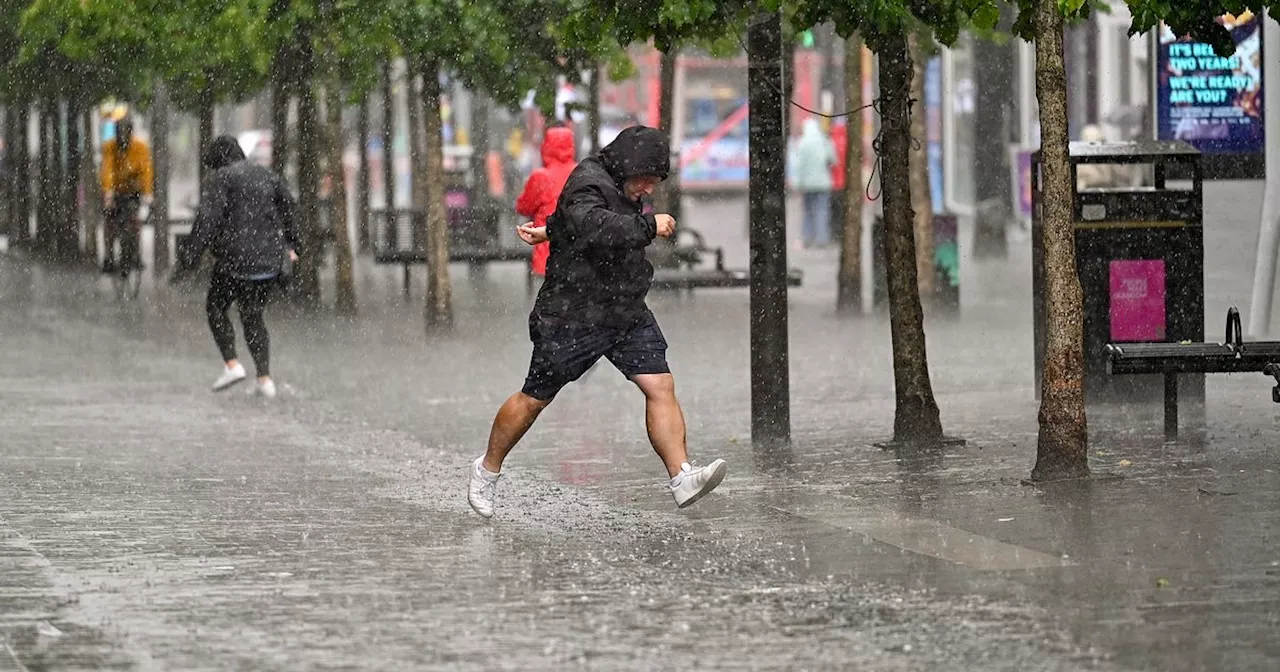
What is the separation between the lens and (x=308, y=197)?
76.3ft

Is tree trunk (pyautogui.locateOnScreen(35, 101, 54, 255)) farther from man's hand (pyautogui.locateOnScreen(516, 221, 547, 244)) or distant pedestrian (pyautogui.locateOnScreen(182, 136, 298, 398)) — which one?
man's hand (pyautogui.locateOnScreen(516, 221, 547, 244))

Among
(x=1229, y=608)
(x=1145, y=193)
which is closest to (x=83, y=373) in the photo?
(x=1145, y=193)

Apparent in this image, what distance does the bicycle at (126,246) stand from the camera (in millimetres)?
23734

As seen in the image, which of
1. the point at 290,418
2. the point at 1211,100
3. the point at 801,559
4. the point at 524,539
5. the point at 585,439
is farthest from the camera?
the point at 1211,100

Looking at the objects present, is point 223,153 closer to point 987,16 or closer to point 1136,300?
point 1136,300

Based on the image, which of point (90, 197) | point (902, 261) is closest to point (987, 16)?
point (902, 261)

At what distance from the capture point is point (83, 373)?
16.0m

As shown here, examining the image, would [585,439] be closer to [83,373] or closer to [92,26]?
[83,373]

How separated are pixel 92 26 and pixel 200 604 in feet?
42.4

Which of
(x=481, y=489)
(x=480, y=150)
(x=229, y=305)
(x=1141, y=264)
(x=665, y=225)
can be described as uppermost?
(x=480, y=150)

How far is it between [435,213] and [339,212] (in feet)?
8.61

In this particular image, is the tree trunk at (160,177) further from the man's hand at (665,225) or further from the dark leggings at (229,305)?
the man's hand at (665,225)

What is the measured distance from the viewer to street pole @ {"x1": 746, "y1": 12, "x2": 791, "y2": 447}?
11.2 metres

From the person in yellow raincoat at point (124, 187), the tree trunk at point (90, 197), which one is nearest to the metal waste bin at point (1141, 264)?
the person in yellow raincoat at point (124, 187)
